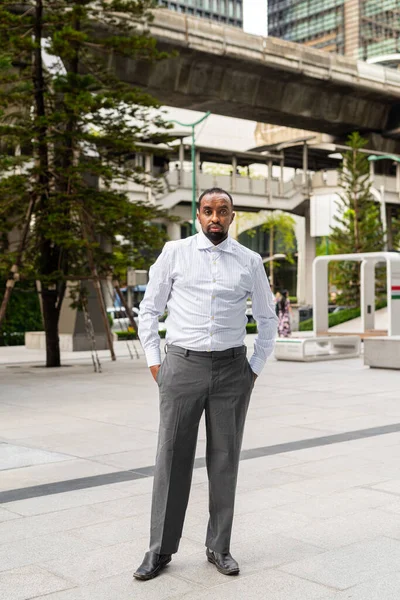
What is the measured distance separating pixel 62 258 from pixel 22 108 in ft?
11.7

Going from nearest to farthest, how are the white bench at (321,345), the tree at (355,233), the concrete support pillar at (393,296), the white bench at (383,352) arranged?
the white bench at (383,352), the white bench at (321,345), the concrete support pillar at (393,296), the tree at (355,233)

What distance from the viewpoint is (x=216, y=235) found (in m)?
4.84

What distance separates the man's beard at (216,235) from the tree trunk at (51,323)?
49.7 ft

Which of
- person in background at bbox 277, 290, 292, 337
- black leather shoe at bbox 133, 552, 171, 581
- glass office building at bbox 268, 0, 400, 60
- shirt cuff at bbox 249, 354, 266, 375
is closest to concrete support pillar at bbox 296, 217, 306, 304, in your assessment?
person in background at bbox 277, 290, 292, 337

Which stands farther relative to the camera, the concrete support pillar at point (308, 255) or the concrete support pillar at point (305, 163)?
the concrete support pillar at point (308, 255)

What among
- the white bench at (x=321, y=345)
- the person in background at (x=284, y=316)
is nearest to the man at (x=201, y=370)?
the white bench at (x=321, y=345)

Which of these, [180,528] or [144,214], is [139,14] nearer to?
[144,214]

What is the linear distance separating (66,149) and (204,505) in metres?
13.3

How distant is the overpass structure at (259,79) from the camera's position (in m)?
33.5

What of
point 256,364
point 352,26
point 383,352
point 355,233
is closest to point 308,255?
point 355,233

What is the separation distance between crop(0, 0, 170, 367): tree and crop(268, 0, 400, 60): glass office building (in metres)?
128

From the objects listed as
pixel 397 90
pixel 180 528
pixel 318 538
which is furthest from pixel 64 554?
pixel 397 90

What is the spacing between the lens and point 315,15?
147250 millimetres

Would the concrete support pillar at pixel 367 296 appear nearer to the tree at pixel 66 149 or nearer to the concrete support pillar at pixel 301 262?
the tree at pixel 66 149
